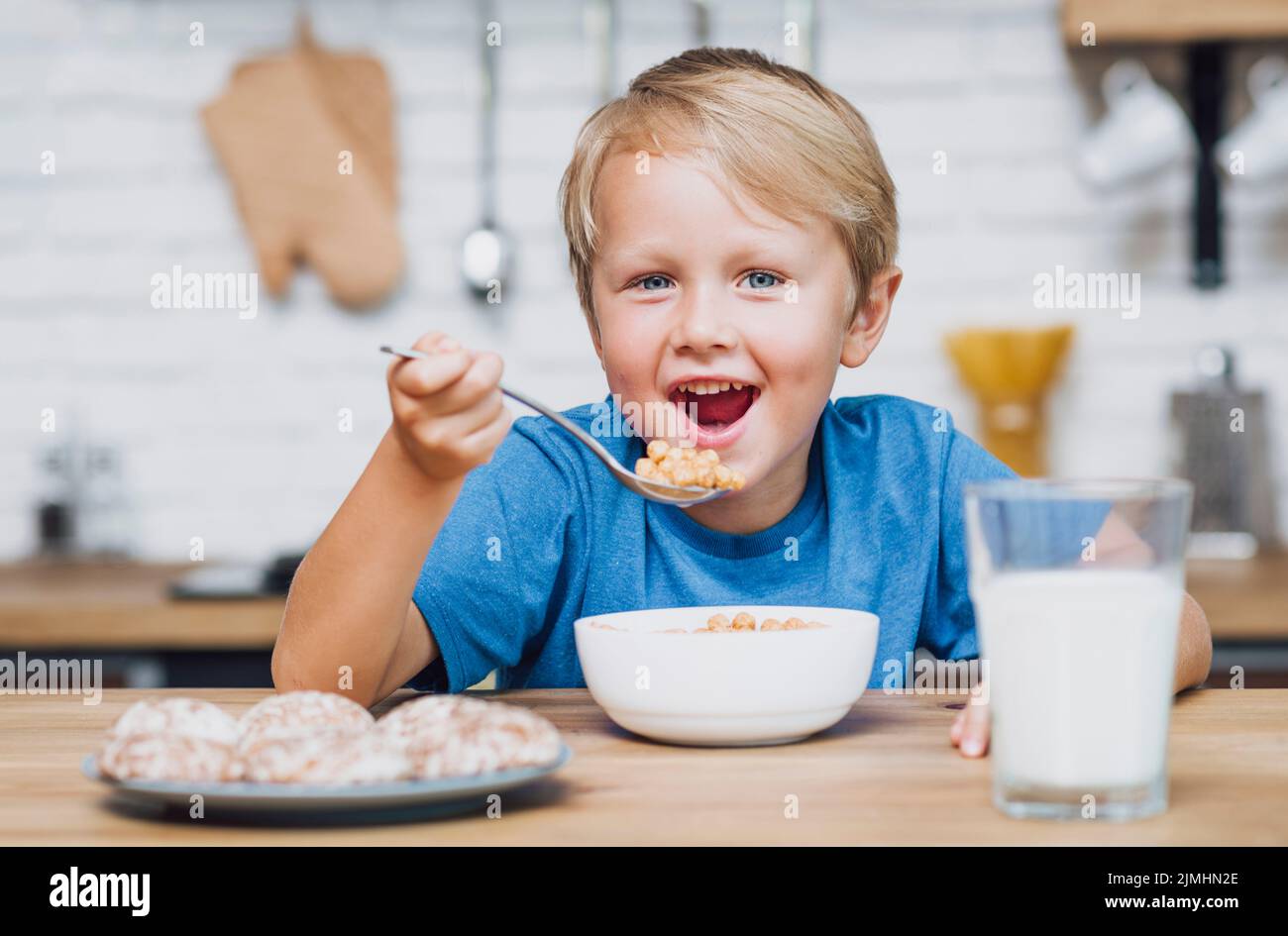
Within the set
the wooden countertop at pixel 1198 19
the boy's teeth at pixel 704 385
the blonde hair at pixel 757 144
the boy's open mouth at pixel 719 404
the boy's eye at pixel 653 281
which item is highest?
the wooden countertop at pixel 1198 19

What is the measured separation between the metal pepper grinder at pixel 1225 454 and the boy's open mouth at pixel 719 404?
1416 mm

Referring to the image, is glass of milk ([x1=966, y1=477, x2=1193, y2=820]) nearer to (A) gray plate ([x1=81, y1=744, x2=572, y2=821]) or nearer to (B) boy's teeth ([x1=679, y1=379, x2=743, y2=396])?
(A) gray plate ([x1=81, y1=744, x2=572, y2=821])

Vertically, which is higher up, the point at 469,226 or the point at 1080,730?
the point at 469,226

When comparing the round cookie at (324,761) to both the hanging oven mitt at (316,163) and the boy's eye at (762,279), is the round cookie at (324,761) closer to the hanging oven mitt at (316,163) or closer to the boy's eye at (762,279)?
the boy's eye at (762,279)

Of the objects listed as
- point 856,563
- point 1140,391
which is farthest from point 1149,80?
point 856,563

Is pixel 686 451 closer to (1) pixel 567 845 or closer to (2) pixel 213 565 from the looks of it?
(1) pixel 567 845

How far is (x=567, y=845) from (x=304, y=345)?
2.22m

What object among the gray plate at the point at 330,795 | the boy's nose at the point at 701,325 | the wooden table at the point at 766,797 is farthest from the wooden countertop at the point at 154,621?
the gray plate at the point at 330,795

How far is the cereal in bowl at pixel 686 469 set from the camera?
1.18m

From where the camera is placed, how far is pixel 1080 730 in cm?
72

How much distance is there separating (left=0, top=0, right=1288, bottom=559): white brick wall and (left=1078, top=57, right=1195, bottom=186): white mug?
0.09 meters

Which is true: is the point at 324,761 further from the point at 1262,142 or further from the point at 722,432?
the point at 1262,142

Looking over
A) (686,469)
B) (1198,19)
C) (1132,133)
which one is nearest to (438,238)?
(1132,133)

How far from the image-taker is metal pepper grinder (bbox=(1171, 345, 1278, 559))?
99.2 inches
